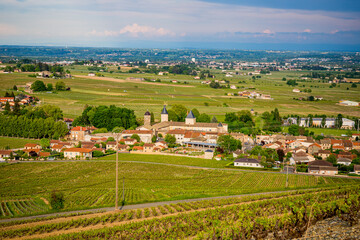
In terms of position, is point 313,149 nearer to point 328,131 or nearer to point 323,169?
point 323,169

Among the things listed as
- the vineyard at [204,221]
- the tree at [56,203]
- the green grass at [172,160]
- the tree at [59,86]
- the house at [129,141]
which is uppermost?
the tree at [59,86]

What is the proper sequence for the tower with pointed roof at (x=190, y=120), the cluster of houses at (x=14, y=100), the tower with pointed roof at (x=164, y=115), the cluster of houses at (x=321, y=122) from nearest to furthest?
the tower with pointed roof at (x=190, y=120) → the tower with pointed roof at (x=164, y=115) → the cluster of houses at (x=321, y=122) → the cluster of houses at (x=14, y=100)

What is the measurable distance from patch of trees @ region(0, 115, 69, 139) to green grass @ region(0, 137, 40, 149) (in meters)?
0.82

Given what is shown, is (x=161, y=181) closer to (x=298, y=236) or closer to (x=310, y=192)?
(x=310, y=192)

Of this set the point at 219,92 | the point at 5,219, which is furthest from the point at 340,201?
the point at 219,92

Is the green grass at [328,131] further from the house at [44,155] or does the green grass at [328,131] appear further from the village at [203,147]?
the house at [44,155]

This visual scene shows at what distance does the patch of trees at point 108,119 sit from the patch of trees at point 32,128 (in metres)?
3.69

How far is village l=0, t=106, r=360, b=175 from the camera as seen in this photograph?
28.5 m

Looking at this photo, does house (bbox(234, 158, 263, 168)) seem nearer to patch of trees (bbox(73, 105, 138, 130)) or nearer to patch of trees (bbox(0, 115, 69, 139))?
patch of trees (bbox(73, 105, 138, 130))

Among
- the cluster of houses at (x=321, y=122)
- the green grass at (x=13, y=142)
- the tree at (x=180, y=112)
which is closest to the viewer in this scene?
the green grass at (x=13, y=142)

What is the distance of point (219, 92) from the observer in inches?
2864

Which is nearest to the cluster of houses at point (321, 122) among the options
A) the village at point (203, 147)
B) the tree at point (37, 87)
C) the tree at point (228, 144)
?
the village at point (203, 147)

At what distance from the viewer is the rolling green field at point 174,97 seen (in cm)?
5338

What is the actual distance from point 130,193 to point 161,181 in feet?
11.3
